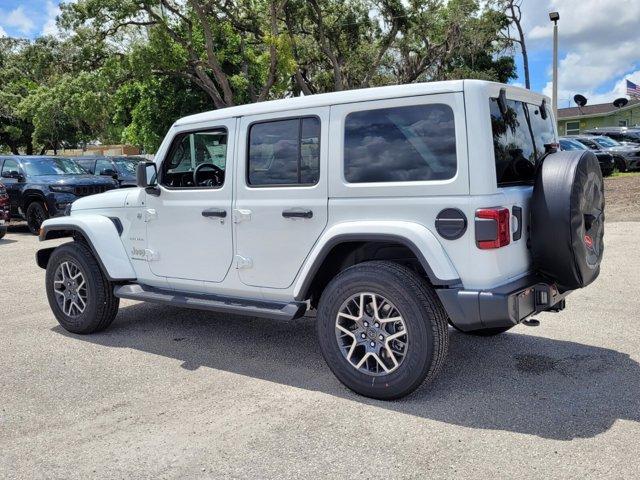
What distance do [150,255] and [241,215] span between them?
112 cm

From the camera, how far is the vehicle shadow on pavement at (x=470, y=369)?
3723 millimetres

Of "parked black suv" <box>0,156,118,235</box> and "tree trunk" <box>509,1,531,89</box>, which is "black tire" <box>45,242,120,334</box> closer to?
"parked black suv" <box>0,156,118,235</box>

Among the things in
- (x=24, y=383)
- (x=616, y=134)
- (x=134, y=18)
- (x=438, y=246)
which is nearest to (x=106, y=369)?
(x=24, y=383)

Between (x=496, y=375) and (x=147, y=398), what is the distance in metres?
2.48

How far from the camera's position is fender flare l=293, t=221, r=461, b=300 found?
145 inches

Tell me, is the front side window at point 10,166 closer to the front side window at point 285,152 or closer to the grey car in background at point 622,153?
the front side window at point 285,152

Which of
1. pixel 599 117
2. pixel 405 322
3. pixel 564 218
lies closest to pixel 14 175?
pixel 405 322

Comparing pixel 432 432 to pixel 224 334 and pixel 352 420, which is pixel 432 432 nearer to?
pixel 352 420

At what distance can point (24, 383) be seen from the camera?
14.8 feet

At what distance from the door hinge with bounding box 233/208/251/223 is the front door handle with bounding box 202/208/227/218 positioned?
10 cm

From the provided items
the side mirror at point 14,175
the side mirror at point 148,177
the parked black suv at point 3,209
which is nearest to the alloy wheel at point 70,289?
the side mirror at point 148,177

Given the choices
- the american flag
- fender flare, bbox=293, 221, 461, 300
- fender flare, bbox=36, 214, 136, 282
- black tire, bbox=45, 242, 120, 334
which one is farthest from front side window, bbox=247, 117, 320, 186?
the american flag

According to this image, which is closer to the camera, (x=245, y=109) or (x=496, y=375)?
(x=496, y=375)

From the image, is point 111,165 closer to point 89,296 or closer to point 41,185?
point 41,185
